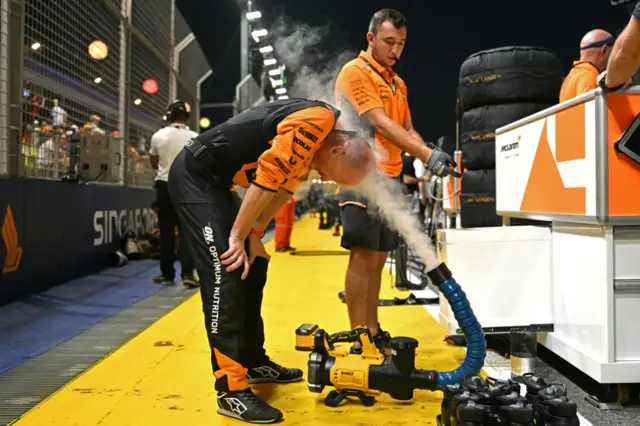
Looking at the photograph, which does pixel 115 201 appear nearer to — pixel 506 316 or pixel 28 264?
pixel 28 264

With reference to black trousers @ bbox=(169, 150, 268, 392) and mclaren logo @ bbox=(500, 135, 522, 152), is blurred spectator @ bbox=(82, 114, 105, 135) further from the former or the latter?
mclaren logo @ bbox=(500, 135, 522, 152)

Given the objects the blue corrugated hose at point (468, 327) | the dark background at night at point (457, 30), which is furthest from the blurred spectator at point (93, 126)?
the blue corrugated hose at point (468, 327)

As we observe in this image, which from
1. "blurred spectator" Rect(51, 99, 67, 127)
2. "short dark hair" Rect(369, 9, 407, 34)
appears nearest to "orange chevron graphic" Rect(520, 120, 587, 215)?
"short dark hair" Rect(369, 9, 407, 34)

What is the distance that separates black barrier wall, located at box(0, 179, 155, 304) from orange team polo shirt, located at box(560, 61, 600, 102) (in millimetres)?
4156

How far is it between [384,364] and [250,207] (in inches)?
35.2

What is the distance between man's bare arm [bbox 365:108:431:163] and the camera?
2672mm

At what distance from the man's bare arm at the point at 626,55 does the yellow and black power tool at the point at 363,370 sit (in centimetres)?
135

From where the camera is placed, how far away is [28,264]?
4645 millimetres

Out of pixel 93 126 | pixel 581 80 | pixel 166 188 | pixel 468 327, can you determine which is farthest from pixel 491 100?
pixel 93 126

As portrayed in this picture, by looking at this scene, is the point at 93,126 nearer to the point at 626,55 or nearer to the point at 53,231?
the point at 53,231

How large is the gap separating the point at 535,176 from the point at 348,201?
40.7 inches

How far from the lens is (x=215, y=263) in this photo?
7.19 ft

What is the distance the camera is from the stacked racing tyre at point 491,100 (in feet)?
12.9

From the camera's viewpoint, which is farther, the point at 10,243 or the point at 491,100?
the point at 10,243
